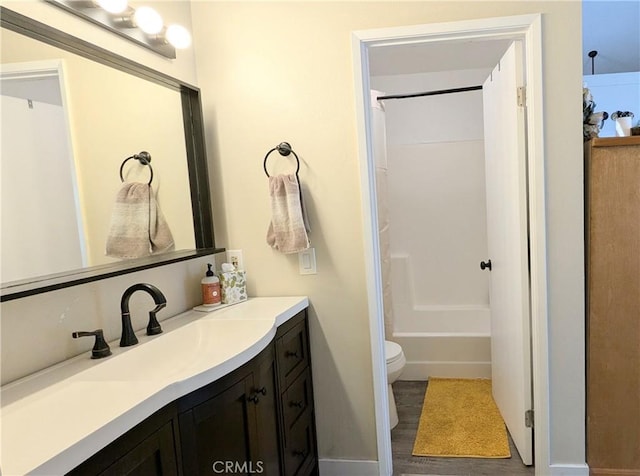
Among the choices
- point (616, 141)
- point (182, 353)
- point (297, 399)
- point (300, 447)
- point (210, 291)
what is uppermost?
point (616, 141)

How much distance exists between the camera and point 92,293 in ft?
4.52

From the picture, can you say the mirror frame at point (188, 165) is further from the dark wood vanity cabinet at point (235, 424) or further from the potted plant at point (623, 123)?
the potted plant at point (623, 123)

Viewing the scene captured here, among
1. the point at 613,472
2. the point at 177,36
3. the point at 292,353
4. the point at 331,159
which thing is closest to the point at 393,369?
the point at 292,353

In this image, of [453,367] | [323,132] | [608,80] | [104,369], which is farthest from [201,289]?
[608,80]

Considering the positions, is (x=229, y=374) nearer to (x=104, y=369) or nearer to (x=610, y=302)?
(x=104, y=369)

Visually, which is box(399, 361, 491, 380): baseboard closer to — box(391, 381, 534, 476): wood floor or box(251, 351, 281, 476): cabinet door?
box(391, 381, 534, 476): wood floor

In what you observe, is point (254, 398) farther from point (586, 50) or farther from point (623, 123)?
point (586, 50)

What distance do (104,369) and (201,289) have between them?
77 centimetres

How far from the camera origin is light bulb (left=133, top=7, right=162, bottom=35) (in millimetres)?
1595

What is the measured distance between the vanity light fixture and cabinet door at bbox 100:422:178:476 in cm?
130

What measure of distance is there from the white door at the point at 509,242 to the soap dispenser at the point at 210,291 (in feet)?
4.62

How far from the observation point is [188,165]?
6.37 feet

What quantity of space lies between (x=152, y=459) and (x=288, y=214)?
3.66 ft
